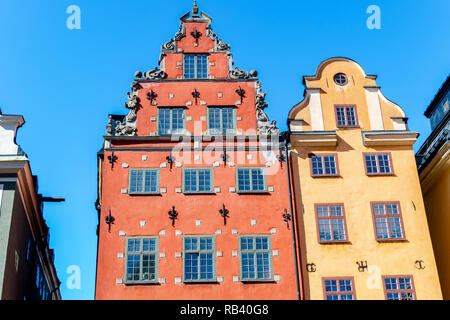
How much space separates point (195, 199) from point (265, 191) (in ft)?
9.65

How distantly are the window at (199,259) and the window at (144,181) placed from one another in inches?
102

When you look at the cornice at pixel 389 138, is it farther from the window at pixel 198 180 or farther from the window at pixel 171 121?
the window at pixel 171 121

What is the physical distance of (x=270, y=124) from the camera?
91.4 feet

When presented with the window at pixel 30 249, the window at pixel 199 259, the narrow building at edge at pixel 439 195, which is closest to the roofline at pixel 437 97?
the narrow building at edge at pixel 439 195

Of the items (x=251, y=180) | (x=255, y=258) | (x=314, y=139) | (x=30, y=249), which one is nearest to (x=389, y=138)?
Answer: (x=314, y=139)

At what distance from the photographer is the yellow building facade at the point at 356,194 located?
981 inches

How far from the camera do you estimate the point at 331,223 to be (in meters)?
Result: 25.9

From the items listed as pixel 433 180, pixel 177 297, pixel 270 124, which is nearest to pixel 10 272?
pixel 177 297

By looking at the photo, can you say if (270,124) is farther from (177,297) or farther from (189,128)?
(177,297)

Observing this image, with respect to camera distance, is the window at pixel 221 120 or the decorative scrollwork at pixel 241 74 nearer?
the window at pixel 221 120

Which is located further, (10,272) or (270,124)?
(270,124)

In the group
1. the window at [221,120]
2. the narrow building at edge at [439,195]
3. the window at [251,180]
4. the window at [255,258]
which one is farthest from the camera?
the window at [221,120]

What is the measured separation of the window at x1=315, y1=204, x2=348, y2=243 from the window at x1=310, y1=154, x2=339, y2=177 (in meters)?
1.49

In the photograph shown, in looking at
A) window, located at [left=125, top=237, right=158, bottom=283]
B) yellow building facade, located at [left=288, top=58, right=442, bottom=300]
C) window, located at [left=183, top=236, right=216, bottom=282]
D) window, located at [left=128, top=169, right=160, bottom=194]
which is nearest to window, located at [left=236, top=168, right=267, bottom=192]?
yellow building facade, located at [left=288, top=58, right=442, bottom=300]
